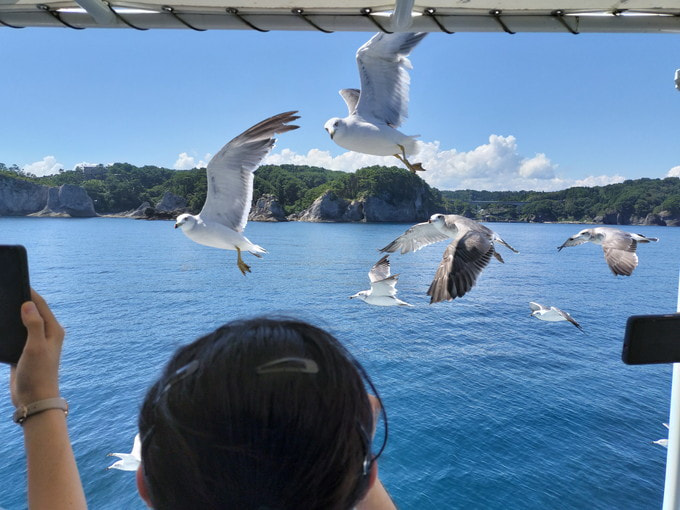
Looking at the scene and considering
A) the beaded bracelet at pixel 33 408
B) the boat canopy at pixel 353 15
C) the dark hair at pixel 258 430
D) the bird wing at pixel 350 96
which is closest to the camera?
the dark hair at pixel 258 430

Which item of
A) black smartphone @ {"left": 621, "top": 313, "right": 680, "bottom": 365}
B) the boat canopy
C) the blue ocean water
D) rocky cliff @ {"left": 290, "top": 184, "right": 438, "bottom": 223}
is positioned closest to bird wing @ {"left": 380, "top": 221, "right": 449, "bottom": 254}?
the blue ocean water

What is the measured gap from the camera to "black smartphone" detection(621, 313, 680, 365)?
0.51 meters

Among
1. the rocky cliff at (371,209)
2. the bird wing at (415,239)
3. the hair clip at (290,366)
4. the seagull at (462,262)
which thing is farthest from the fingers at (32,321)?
the rocky cliff at (371,209)

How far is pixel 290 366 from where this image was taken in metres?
0.29

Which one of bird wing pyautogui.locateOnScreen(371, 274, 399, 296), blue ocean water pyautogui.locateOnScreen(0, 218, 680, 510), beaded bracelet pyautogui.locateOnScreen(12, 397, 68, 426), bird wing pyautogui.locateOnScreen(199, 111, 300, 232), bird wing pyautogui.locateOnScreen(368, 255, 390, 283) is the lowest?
blue ocean water pyautogui.locateOnScreen(0, 218, 680, 510)

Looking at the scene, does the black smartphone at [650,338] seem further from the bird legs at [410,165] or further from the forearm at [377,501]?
the bird legs at [410,165]

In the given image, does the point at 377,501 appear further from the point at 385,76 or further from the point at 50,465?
the point at 385,76

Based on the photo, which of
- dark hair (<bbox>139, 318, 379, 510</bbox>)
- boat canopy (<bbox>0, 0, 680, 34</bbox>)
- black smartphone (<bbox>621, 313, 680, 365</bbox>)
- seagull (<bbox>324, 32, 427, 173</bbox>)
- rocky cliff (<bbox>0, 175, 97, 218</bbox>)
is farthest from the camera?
rocky cliff (<bbox>0, 175, 97, 218</bbox>)

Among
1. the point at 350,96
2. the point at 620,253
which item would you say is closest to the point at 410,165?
the point at 350,96

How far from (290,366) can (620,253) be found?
3849 mm

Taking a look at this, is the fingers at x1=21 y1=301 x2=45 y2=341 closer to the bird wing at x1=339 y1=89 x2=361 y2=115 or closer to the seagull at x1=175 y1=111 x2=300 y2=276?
the seagull at x1=175 y1=111 x2=300 y2=276

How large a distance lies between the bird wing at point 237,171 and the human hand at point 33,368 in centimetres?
194

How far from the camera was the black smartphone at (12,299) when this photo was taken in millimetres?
413

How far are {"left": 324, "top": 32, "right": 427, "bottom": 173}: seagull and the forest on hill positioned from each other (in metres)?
2.11
